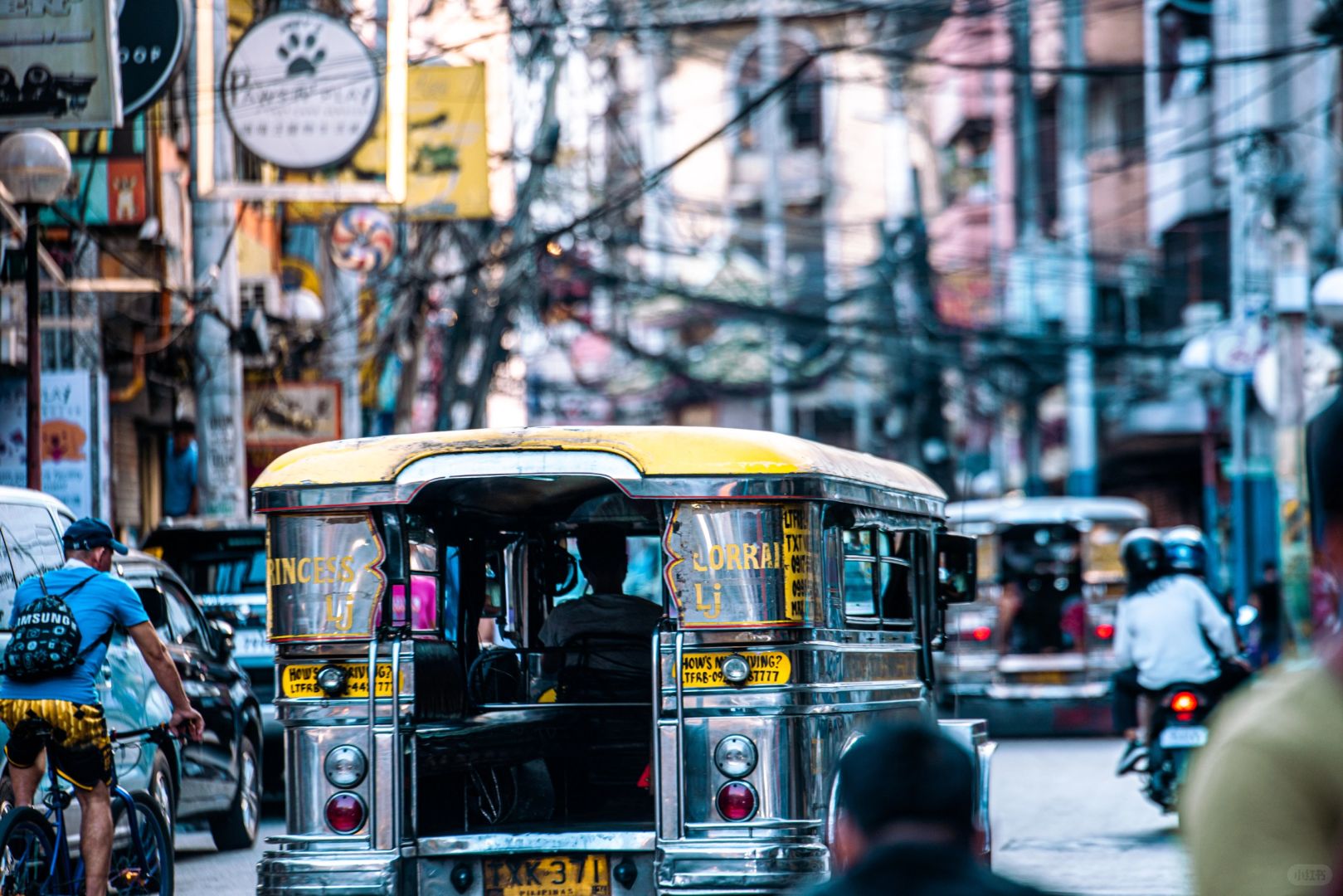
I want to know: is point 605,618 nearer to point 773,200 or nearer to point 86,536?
point 86,536

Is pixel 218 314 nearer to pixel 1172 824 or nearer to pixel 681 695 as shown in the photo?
pixel 1172 824

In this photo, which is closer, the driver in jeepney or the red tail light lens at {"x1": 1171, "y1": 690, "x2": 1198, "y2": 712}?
the driver in jeepney

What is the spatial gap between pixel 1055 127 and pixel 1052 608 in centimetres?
2578

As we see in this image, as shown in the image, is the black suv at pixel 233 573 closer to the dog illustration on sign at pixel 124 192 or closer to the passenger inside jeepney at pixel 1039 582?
the dog illustration on sign at pixel 124 192

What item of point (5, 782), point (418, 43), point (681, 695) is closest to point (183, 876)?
point (5, 782)

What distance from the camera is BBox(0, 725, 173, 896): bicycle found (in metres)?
7.67

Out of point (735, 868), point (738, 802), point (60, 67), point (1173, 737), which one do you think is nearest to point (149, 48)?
point (60, 67)

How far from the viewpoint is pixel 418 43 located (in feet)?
78.1

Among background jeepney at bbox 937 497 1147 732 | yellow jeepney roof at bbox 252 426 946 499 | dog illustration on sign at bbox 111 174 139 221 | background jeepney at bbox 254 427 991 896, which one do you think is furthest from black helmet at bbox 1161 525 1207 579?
dog illustration on sign at bbox 111 174 139 221

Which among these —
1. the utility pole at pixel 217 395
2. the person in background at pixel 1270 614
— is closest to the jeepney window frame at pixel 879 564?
the utility pole at pixel 217 395

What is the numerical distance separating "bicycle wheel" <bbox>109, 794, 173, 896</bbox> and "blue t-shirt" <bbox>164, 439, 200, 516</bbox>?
10881 mm

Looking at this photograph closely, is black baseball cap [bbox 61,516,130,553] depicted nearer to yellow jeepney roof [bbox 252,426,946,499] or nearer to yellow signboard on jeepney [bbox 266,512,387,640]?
yellow jeepney roof [bbox 252,426,946,499]

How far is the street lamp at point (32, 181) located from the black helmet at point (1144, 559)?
713cm

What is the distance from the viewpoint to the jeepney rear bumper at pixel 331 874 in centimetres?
726
